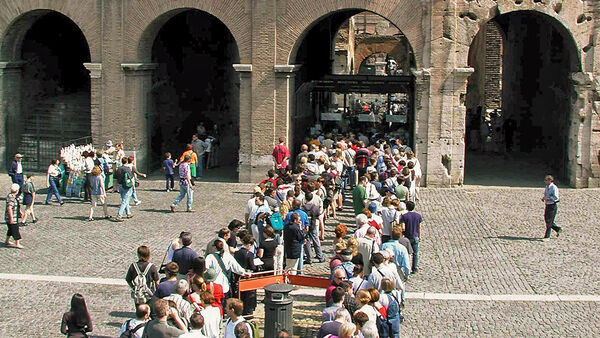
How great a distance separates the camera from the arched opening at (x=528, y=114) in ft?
102

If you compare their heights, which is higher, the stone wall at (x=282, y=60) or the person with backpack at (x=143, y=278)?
the stone wall at (x=282, y=60)

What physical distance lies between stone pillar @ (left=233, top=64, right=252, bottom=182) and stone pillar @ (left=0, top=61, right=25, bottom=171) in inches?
290

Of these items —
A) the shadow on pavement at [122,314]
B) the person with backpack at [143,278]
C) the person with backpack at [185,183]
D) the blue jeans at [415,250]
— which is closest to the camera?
the person with backpack at [143,278]

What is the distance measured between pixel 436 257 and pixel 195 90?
1658cm

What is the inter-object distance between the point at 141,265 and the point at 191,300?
Answer: 1775 mm

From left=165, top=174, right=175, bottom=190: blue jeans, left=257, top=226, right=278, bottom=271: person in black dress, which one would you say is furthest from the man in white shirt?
left=165, top=174, right=175, bottom=190: blue jeans

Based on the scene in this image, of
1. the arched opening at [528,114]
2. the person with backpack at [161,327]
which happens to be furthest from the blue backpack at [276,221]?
the arched opening at [528,114]

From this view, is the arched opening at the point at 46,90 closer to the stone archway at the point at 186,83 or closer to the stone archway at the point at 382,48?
the stone archway at the point at 186,83

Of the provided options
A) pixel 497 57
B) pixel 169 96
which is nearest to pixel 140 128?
pixel 169 96

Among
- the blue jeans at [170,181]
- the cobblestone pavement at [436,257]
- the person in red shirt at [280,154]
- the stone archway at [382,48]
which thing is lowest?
the cobblestone pavement at [436,257]

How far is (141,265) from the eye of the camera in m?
15.6

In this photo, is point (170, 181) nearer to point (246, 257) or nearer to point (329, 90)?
point (329, 90)

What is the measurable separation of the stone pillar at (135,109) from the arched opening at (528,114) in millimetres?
9681

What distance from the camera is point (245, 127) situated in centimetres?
3011
